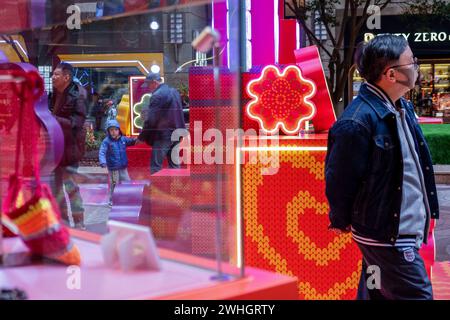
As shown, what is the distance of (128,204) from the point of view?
2.49 m

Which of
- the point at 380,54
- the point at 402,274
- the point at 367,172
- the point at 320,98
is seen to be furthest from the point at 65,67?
the point at 402,274

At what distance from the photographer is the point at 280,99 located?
4.56 meters

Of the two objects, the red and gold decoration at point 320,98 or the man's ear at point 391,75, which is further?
the red and gold decoration at point 320,98

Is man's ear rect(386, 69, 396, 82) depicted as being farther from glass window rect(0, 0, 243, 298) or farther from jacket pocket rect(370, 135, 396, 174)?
glass window rect(0, 0, 243, 298)

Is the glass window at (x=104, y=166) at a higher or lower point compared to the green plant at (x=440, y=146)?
higher

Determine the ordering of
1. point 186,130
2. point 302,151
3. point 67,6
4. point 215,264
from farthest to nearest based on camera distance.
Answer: point 186,130, point 302,151, point 67,6, point 215,264

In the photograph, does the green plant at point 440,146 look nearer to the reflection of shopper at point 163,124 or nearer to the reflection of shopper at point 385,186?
the reflection of shopper at point 163,124

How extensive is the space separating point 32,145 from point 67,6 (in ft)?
1.78

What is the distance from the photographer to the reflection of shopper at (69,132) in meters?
1.96

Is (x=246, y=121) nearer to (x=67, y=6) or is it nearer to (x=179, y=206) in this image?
(x=179, y=206)

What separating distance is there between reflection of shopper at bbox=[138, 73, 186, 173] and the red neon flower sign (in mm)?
1456

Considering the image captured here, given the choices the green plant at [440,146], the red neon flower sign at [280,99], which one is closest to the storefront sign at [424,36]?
the green plant at [440,146]

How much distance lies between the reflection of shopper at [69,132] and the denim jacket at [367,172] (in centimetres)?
107

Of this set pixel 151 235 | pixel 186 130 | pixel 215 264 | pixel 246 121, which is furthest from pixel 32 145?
pixel 186 130
